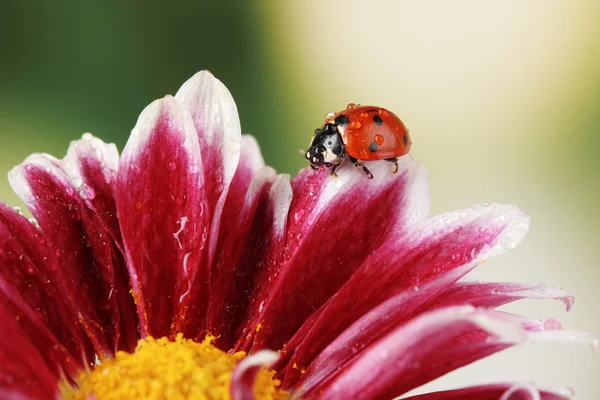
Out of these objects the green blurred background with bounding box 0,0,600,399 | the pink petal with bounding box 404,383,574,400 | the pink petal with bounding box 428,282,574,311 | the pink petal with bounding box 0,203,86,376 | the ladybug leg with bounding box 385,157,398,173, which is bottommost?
the pink petal with bounding box 404,383,574,400

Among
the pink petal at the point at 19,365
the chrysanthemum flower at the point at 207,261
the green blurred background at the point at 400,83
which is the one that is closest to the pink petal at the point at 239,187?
the chrysanthemum flower at the point at 207,261

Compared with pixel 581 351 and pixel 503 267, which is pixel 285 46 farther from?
pixel 581 351

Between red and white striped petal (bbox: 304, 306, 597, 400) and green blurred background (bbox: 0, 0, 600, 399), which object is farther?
green blurred background (bbox: 0, 0, 600, 399)

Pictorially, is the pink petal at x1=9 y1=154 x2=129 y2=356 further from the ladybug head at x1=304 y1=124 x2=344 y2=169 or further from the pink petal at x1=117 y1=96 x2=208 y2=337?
the ladybug head at x1=304 y1=124 x2=344 y2=169

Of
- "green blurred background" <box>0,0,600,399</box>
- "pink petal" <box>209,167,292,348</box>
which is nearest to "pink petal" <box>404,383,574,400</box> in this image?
"pink petal" <box>209,167,292,348</box>

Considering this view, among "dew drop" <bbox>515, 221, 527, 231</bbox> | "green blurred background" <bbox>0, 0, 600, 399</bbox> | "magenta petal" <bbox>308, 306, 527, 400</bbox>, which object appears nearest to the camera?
"magenta petal" <bbox>308, 306, 527, 400</bbox>

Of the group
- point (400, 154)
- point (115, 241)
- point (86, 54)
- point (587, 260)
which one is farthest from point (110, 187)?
point (587, 260)

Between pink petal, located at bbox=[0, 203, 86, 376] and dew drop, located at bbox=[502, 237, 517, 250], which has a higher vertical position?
pink petal, located at bbox=[0, 203, 86, 376]
